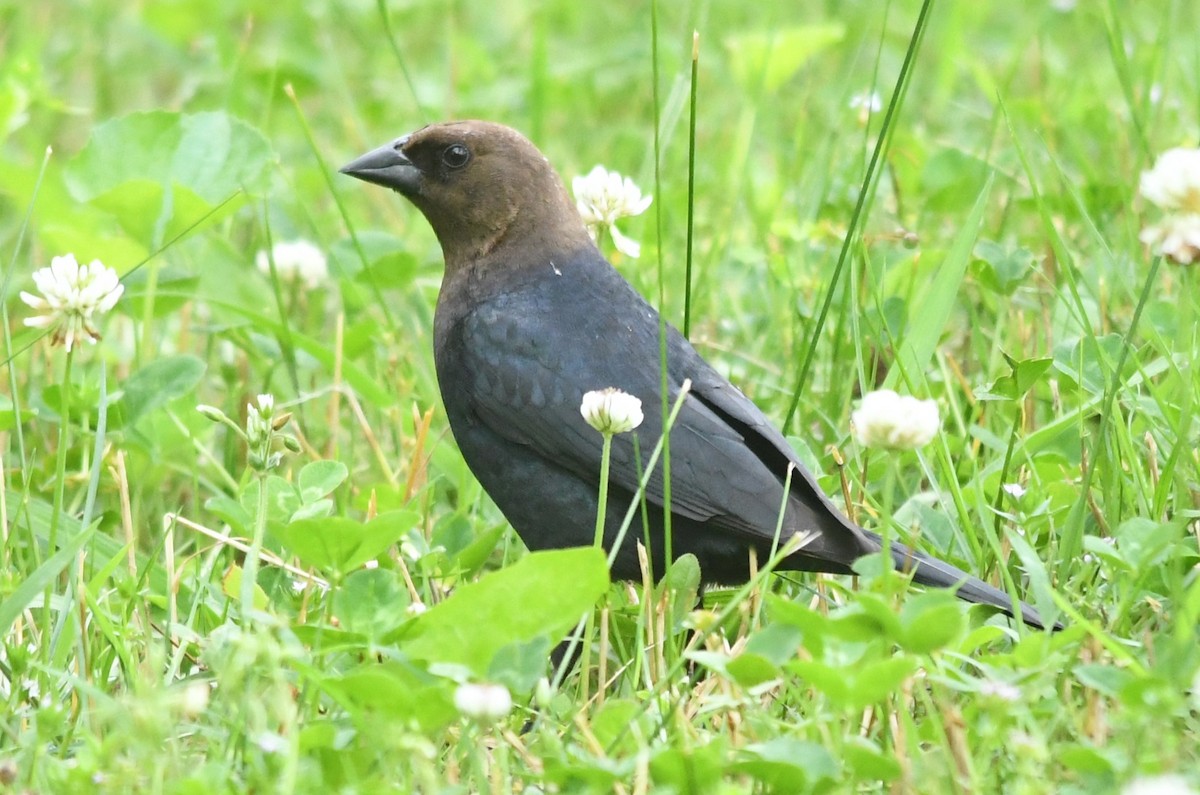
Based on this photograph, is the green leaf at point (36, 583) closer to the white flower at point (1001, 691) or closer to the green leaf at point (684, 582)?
the green leaf at point (684, 582)

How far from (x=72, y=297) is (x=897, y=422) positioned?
4.44 ft

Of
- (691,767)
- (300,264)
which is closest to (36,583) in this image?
(691,767)

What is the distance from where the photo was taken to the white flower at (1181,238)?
2.21 m

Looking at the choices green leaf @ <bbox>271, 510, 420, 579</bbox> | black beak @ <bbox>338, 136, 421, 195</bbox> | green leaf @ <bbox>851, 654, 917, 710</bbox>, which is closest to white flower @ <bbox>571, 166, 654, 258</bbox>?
black beak @ <bbox>338, 136, 421, 195</bbox>

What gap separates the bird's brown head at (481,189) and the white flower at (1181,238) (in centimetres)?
169

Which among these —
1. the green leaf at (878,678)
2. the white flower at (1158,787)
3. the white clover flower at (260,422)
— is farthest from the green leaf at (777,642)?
the white clover flower at (260,422)

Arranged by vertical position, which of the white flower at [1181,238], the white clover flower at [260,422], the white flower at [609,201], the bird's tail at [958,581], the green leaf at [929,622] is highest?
the white flower at [1181,238]

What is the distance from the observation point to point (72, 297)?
268cm

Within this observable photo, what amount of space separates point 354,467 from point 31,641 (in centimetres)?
117

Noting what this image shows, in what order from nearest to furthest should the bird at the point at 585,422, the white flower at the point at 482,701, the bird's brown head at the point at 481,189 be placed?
1. the white flower at the point at 482,701
2. the bird at the point at 585,422
3. the bird's brown head at the point at 481,189

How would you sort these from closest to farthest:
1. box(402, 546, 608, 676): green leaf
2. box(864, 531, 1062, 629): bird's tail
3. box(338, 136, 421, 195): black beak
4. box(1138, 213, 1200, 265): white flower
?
box(1138, 213, 1200, 265): white flower
box(402, 546, 608, 676): green leaf
box(864, 531, 1062, 629): bird's tail
box(338, 136, 421, 195): black beak

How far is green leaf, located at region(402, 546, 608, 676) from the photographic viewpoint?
2402mm

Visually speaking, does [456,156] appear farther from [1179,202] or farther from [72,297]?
[1179,202]

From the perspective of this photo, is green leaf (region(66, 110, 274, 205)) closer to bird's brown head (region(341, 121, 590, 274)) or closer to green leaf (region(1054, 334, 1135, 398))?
bird's brown head (region(341, 121, 590, 274))
